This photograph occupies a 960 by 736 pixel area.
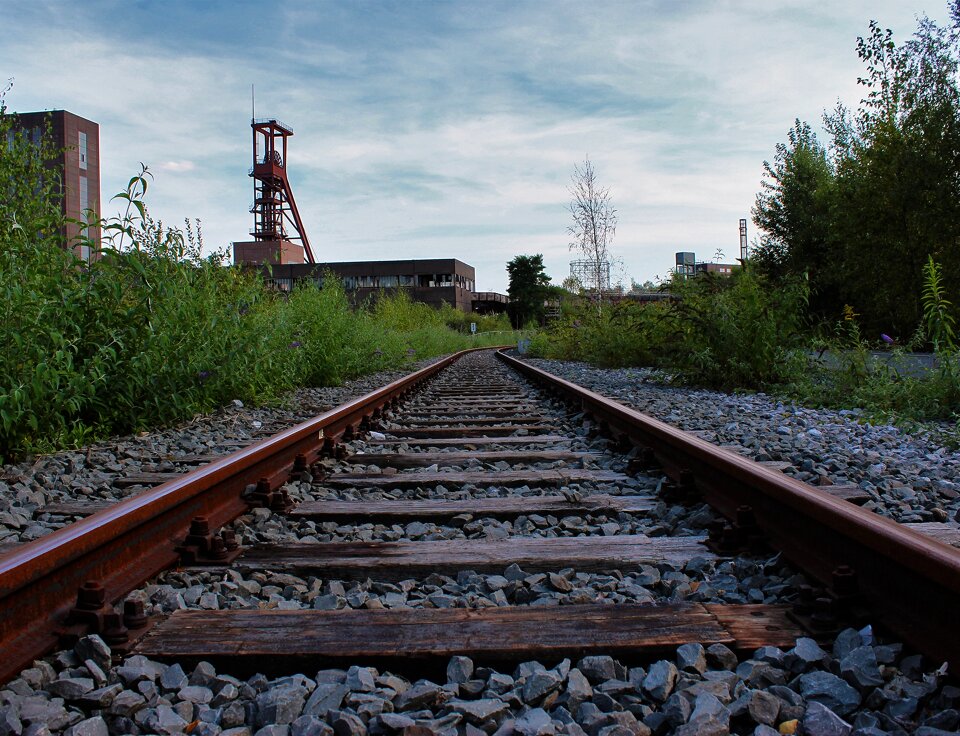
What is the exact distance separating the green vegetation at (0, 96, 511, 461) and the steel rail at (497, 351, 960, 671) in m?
3.50

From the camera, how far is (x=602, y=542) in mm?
2531

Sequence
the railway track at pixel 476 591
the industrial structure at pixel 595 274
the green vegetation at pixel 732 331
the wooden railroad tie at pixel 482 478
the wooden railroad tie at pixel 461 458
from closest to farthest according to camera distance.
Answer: the railway track at pixel 476 591 < the wooden railroad tie at pixel 482 478 < the wooden railroad tie at pixel 461 458 < the green vegetation at pixel 732 331 < the industrial structure at pixel 595 274

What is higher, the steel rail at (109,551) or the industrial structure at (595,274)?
the industrial structure at (595,274)

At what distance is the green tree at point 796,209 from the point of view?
28.9 m

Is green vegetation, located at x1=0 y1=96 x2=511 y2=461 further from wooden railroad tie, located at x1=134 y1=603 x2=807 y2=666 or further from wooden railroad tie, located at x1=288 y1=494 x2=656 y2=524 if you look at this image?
wooden railroad tie, located at x1=134 y1=603 x2=807 y2=666

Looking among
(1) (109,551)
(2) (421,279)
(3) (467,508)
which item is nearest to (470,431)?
(3) (467,508)

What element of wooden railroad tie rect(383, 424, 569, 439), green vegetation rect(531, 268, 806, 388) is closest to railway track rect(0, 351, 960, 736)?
wooden railroad tie rect(383, 424, 569, 439)

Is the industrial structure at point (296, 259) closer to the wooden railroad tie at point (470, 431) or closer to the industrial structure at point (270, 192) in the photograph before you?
the industrial structure at point (270, 192)

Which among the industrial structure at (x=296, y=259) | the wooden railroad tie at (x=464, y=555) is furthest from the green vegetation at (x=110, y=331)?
the industrial structure at (x=296, y=259)

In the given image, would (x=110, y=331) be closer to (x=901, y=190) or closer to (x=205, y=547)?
(x=205, y=547)

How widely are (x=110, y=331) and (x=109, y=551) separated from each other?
342 cm

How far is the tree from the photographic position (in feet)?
264

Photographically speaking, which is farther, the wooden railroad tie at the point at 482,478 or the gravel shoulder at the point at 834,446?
the wooden railroad tie at the point at 482,478

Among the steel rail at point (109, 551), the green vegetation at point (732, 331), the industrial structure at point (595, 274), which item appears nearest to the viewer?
the steel rail at point (109, 551)
